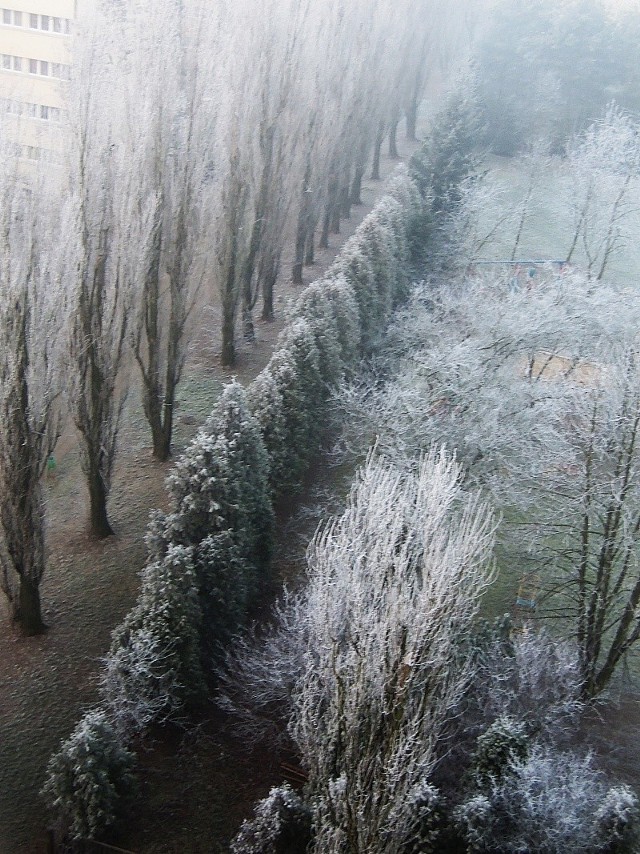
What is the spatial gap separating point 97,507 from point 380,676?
7488 mm

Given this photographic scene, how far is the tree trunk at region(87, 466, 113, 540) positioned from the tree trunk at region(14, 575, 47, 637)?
1908 mm

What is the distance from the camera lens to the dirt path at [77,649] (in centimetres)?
961

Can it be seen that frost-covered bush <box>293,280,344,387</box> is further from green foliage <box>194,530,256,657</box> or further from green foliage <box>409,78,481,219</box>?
green foliage <box>409,78,481,219</box>

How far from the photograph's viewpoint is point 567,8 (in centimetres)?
3428

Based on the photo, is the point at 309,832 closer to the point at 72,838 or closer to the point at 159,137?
the point at 72,838

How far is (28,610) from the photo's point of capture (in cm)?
1129

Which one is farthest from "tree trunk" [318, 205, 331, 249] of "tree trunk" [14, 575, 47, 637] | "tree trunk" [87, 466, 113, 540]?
"tree trunk" [14, 575, 47, 637]

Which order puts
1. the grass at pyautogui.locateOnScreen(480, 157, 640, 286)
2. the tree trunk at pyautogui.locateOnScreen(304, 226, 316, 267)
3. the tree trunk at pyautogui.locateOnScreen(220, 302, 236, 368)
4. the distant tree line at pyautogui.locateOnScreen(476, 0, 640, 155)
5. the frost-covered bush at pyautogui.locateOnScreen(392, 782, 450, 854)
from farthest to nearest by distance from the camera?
the distant tree line at pyautogui.locateOnScreen(476, 0, 640, 155)
the grass at pyautogui.locateOnScreen(480, 157, 640, 286)
the tree trunk at pyautogui.locateOnScreen(304, 226, 316, 267)
the tree trunk at pyautogui.locateOnScreen(220, 302, 236, 368)
the frost-covered bush at pyautogui.locateOnScreen(392, 782, 450, 854)

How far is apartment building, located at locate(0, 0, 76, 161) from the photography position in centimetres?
1110

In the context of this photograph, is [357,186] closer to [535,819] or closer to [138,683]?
[138,683]

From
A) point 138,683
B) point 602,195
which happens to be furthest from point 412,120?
point 138,683

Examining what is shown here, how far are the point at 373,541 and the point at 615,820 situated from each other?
3.85m

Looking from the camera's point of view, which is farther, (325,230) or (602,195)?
(602,195)

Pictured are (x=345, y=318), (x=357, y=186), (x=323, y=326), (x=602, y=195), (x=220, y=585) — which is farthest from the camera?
(x=357, y=186)
